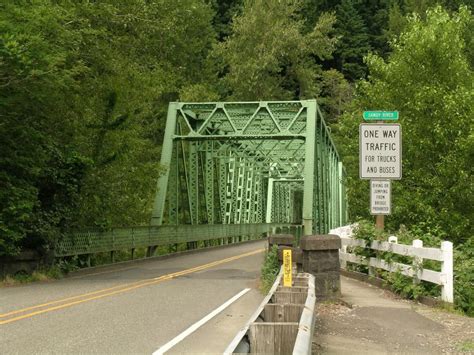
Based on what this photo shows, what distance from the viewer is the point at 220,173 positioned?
40219 mm

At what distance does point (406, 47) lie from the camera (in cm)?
2178

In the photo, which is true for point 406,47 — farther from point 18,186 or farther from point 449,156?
point 18,186

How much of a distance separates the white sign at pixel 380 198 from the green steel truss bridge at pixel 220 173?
8.74 m

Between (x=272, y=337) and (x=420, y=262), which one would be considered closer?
(x=272, y=337)

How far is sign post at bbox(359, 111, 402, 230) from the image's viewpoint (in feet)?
41.7

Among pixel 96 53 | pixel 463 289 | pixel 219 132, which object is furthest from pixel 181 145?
pixel 463 289

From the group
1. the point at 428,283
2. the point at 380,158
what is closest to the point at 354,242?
the point at 380,158

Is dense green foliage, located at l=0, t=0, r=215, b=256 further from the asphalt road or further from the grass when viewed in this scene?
the grass

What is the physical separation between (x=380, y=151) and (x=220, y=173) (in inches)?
1094

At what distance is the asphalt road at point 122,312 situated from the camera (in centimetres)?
743

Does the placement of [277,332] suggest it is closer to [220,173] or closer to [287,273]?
[287,273]

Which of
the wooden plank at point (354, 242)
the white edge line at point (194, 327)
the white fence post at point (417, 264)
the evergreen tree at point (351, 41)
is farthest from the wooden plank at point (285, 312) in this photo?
the evergreen tree at point (351, 41)

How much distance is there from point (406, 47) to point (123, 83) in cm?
1034

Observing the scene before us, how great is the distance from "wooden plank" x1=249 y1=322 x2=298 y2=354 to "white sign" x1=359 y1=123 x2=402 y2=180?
7958 mm
